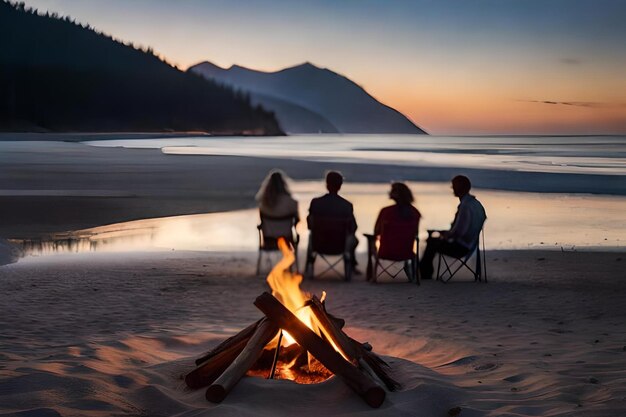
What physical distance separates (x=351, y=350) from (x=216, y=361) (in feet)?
2.87

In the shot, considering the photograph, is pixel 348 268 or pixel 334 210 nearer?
pixel 348 268

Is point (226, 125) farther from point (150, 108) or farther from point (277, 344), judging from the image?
point (277, 344)

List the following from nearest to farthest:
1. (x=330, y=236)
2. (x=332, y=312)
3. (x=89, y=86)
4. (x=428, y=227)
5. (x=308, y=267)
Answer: (x=332, y=312) < (x=330, y=236) < (x=308, y=267) < (x=428, y=227) < (x=89, y=86)

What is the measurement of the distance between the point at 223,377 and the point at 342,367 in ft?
2.37

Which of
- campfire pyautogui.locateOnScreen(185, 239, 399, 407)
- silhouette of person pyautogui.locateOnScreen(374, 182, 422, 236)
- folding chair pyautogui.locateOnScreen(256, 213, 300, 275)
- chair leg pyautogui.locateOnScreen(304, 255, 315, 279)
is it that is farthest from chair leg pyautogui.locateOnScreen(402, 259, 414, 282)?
campfire pyautogui.locateOnScreen(185, 239, 399, 407)

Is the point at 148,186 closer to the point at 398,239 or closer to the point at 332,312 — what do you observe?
the point at 398,239

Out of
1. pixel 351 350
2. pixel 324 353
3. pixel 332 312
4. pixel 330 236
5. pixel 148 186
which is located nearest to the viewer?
pixel 324 353

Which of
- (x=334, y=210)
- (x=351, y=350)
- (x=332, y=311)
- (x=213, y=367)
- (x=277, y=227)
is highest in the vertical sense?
(x=334, y=210)

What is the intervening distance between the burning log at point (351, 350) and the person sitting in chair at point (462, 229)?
4.44 metres

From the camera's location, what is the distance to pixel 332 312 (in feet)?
24.9

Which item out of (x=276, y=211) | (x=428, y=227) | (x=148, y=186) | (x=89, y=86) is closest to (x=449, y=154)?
(x=148, y=186)

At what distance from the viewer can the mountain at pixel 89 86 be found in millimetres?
116181

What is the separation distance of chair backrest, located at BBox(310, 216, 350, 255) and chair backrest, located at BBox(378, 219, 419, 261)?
20.2 inches

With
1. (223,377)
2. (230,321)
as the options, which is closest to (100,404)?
(223,377)
